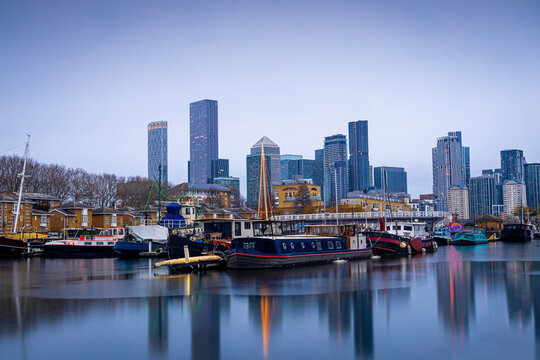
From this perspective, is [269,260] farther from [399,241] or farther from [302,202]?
[302,202]

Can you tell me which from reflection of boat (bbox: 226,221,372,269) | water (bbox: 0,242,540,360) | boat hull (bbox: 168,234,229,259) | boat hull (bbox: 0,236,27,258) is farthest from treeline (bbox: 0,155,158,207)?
water (bbox: 0,242,540,360)

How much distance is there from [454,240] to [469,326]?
87483mm

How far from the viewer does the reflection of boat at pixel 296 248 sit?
47.1 meters

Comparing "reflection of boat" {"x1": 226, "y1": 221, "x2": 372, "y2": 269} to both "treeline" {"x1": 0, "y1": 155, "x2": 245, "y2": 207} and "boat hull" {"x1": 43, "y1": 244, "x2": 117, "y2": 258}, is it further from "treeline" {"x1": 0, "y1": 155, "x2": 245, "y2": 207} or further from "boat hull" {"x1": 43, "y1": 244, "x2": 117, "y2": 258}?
"treeline" {"x1": 0, "y1": 155, "x2": 245, "y2": 207}

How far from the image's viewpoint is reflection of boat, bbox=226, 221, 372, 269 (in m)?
47.1

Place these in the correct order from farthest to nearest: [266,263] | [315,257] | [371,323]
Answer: [315,257] → [266,263] → [371,323]

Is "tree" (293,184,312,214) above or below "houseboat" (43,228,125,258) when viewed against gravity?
above

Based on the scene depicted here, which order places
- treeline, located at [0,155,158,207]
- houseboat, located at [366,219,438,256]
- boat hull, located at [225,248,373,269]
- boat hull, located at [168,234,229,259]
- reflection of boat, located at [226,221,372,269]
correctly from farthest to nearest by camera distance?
treeline, located at [0,155,158,207], houseboat, located at [366,219,438,256], boat hull, located at [168,234,229,259], reflection of boat, located at [226,221,372,269], boat hull, located at [225,248,373,269]

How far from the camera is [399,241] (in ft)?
231

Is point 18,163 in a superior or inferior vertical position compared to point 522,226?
superior

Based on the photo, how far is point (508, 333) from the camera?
74.5 feet

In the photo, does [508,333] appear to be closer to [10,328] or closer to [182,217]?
[10,328]

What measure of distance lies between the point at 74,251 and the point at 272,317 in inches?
2202

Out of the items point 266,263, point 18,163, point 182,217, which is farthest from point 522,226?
point 18,163
